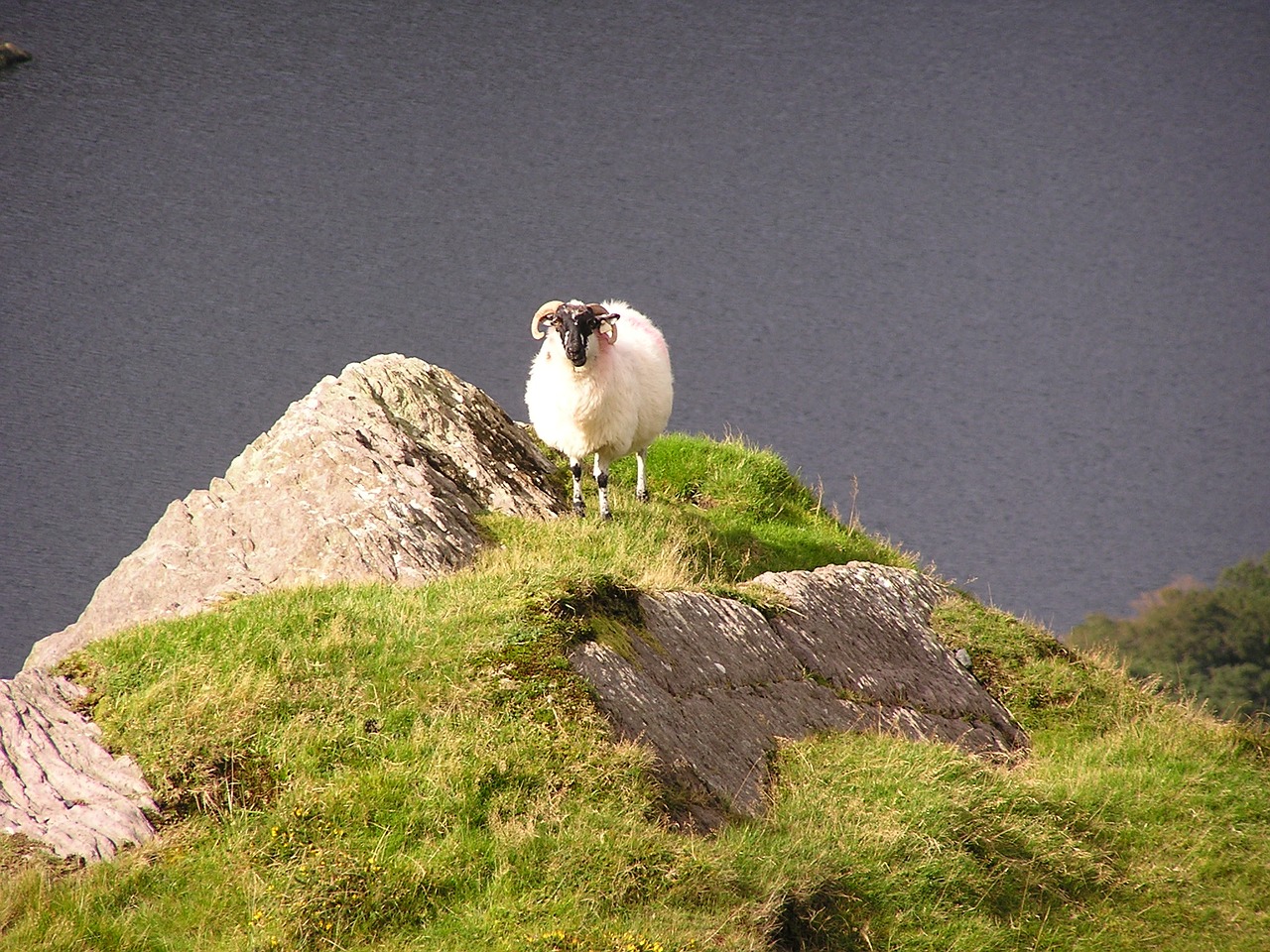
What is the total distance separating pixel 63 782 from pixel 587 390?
5.40 metres

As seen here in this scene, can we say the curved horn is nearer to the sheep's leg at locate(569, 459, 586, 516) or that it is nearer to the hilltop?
the sheep's leg at locate(569, 459, 586, 516)

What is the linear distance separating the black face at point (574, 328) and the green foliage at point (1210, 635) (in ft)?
78.1

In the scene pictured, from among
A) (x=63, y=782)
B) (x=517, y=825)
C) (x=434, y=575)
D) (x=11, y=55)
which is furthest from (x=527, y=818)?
(x=11, y=55)

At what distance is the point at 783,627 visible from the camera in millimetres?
7594

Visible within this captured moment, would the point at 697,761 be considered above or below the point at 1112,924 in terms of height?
above

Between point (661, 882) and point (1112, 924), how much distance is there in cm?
247

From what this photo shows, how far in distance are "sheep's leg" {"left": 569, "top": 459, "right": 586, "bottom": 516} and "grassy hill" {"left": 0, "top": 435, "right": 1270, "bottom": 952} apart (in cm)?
241

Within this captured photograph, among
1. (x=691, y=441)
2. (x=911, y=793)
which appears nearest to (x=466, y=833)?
(x=911, y=793)

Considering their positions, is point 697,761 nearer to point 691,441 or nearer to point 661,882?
point 661,882

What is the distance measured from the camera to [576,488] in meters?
10.1

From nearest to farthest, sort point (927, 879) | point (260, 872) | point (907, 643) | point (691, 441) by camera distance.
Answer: point (260, 872) → point (927, 879) → point (907, 643) → point (691, 441)

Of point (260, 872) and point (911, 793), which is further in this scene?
point (911, 793)

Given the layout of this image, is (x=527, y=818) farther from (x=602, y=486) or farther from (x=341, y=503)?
(x=602, y=486)

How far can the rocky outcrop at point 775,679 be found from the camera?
5773 mm
